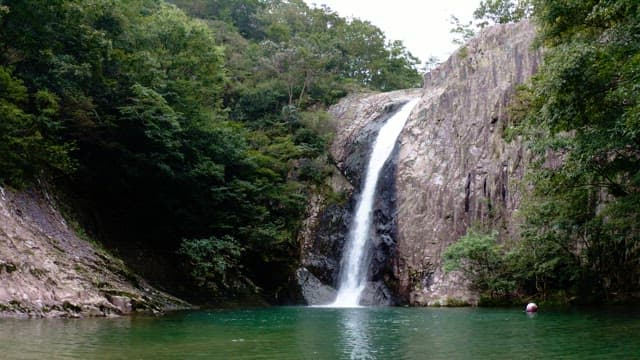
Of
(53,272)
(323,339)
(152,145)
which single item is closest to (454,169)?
(152,145)

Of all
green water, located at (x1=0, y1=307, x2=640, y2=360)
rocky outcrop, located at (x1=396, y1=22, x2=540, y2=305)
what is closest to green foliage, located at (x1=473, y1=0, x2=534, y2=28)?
rocky outcrop, located at (x1=396, y1=22, x2=540, y2=305)

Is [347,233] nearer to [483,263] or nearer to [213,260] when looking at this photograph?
[483,263]

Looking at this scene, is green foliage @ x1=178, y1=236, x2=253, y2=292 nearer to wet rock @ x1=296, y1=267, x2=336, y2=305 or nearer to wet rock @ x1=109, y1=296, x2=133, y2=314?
wet rock @ x1=296, y1=267, x2=336, y2=305

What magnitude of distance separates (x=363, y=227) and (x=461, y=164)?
5.72 m

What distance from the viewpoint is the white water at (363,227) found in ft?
92.2

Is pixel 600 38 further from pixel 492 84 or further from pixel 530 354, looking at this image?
pixel 492 84

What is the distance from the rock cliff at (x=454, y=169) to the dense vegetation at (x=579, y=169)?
68.1 inches

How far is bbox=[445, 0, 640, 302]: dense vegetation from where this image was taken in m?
14.7

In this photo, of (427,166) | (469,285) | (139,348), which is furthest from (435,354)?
(427,166)

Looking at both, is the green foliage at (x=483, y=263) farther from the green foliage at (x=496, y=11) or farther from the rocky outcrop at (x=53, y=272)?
the green foliage at (x=496, y=11)

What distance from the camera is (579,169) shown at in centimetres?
1562

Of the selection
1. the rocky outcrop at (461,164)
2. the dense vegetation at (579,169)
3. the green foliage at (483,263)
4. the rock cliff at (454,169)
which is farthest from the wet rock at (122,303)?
the rocky outcrop at (461,164)

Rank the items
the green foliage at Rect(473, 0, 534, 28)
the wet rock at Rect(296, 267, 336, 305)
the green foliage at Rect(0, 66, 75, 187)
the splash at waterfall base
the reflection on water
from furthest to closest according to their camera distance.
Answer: the green foliage at Rect(473, 0, 534, 28), the splash at waterfall base, the wet rock at Rect(296, 267, 336, 305), the green foliage at Rect(0, 66, 75, 187), the reflection on water

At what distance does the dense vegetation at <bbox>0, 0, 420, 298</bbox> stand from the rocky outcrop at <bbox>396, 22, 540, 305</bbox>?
18.5ft
